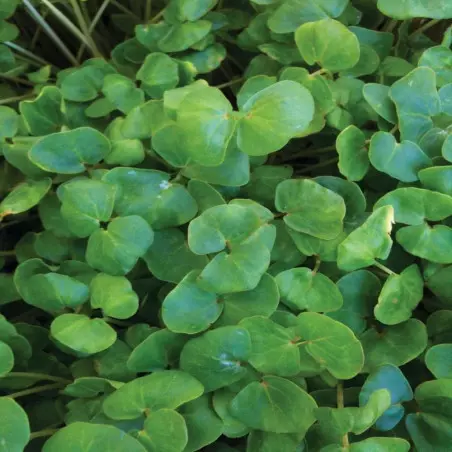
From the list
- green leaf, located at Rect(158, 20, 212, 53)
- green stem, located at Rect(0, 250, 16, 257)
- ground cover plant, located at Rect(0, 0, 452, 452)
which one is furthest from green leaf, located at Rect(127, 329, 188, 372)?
green leaf, located at Rect(158, 20, 212, 53)

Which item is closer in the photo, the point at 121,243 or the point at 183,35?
the point at 121,243

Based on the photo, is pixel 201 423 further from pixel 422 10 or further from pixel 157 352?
pixel 422 10

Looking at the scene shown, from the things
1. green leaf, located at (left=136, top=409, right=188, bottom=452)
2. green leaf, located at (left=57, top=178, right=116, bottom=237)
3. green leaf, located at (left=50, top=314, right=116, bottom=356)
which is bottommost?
green leaf, located at (left=136, top=409, right=188, bottom=452)

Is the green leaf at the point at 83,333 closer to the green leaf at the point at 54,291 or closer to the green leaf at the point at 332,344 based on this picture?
the green leaf at the point at 54,291

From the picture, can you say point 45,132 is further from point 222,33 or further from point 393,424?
point 393,424

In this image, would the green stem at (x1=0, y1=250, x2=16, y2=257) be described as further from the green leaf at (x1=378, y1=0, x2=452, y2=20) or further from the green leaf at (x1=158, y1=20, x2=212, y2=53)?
the green leaf at (x1=378, y1=0, x2=452, y2=20)

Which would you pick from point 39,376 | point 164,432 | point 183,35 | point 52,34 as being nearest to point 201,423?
point 164,432

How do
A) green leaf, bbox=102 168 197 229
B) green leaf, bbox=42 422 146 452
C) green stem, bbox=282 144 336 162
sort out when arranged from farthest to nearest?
1. green stem, bbox=282 144 336 162
2. green leaf, bbox=102 168 197 229
3. green leaf, bbox=42 422 146 452
